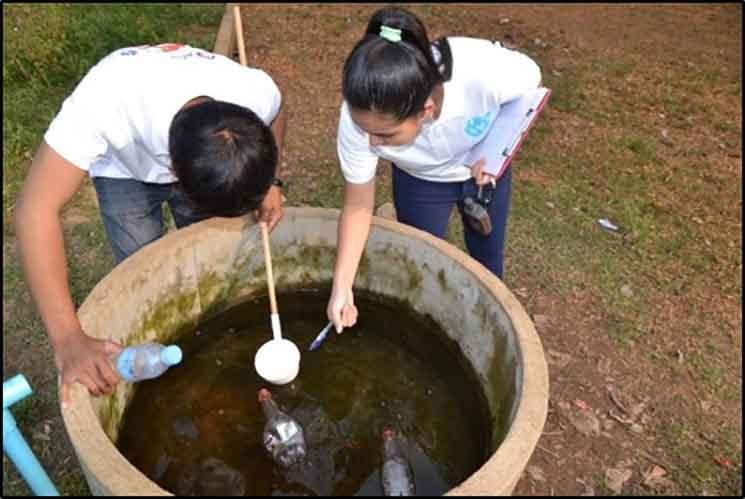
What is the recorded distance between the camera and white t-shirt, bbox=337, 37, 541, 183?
76.4 inches

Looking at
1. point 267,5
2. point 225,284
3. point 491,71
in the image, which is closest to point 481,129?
point 491,71

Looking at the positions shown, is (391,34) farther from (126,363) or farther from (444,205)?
(126,363)

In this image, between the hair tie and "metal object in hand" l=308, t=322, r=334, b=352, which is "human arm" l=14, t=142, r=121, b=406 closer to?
"metal object in hand" l=308, t=322, r=334, b=352

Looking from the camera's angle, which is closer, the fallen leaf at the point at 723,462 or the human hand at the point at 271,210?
the human hand at the point at 271,210

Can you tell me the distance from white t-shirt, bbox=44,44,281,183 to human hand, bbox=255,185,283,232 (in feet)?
0.74

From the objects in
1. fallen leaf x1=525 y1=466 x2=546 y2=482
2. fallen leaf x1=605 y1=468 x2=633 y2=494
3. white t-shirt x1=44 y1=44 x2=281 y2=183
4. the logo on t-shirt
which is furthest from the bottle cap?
fallen leaf x1=605 y1=468 x2=633 y2=494

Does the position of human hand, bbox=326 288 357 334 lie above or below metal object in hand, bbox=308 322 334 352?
above

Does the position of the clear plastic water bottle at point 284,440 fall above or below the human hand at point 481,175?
below

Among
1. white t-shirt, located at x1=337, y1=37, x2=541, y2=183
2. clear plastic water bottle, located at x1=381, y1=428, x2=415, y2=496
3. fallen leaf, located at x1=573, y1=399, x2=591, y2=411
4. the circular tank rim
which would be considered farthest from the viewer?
fallen leaf, located at x1=573, y1=399, x2=591, y2=411

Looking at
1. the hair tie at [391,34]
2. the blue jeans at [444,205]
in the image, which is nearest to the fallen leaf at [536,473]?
the blue jeans at [444,205]

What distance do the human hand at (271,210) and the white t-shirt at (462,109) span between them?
249mm

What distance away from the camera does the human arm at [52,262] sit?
5.34 ft

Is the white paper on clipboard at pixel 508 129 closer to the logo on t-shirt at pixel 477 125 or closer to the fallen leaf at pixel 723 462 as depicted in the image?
the logo on t-shirt at pixel 477 125

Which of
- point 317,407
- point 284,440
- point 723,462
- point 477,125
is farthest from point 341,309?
point 723,462
